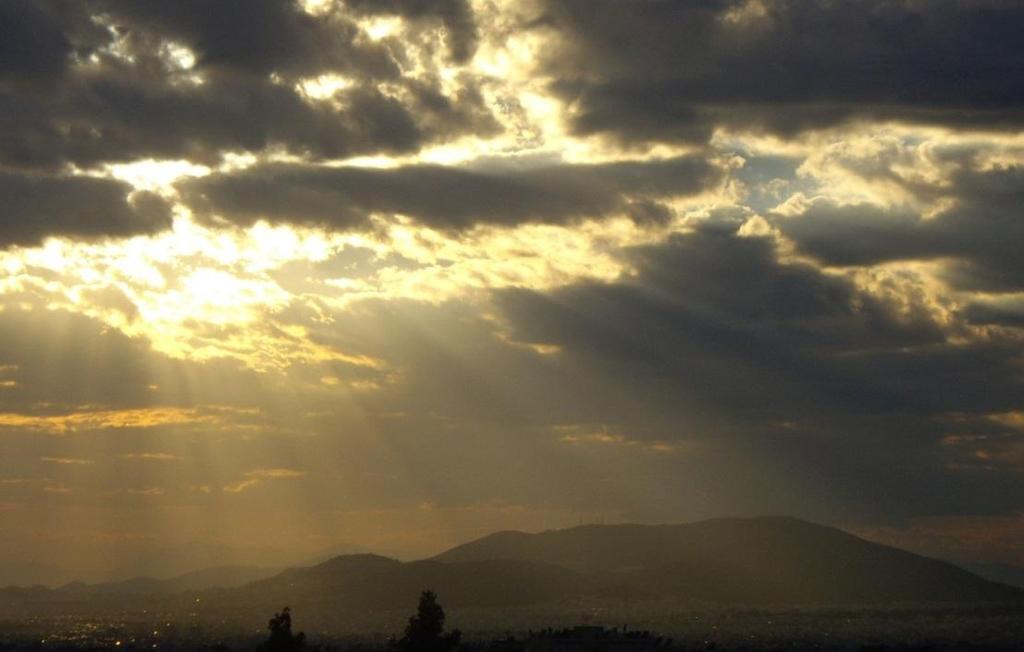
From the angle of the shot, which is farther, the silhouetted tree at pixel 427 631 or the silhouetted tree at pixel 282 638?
the silhouetted tree at pixel 427 631

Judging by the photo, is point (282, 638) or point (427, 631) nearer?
point (282, 638)

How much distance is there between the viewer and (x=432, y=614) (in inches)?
7106

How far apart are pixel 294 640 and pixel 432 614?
19.7m

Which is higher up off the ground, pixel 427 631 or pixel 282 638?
pixel 427 631

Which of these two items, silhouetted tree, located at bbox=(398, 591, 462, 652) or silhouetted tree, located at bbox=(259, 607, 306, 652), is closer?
silhouetted tree, located at bbox=(259, 607, 306, 652)

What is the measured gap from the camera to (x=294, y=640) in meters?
170
